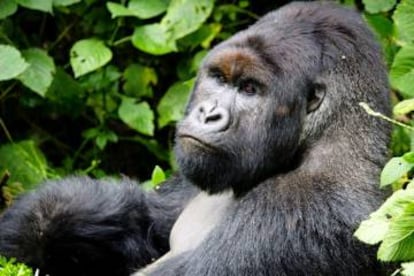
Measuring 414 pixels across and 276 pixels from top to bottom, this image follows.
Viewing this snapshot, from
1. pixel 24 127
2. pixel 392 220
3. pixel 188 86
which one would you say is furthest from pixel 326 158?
pixel 24 127

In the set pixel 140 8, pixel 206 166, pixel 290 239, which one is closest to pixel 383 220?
pixel 290 239

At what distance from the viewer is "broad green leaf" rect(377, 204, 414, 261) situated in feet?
9.47

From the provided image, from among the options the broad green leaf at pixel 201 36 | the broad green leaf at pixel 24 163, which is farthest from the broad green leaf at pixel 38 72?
the broad green leaf at pixel 201 36

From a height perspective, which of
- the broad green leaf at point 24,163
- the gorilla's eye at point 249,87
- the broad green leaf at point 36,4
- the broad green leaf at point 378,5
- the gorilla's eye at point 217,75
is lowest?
the broad green leaf at point 24,163

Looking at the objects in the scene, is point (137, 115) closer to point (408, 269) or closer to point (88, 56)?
point (88, 56)

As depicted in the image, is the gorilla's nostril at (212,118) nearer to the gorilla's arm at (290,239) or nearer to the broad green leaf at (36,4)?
the gorilla's arm at (290,239)

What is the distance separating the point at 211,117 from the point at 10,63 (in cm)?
140

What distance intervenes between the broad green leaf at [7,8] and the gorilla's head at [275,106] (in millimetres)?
1692

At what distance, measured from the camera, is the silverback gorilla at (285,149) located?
3.27m

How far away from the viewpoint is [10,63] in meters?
4.52

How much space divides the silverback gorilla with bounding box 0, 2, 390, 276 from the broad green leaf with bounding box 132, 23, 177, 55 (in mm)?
1384

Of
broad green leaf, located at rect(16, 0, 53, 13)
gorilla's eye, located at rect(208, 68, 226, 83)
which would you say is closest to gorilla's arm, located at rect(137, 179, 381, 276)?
gorilla's eye, located at rect(208, 68, 226, 83)

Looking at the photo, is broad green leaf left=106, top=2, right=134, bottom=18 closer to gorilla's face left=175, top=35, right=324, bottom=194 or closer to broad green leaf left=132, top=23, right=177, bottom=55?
broad green leaf left=132, top=23, right=177, bottom=55

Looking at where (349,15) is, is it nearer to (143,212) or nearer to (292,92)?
(292,92)
